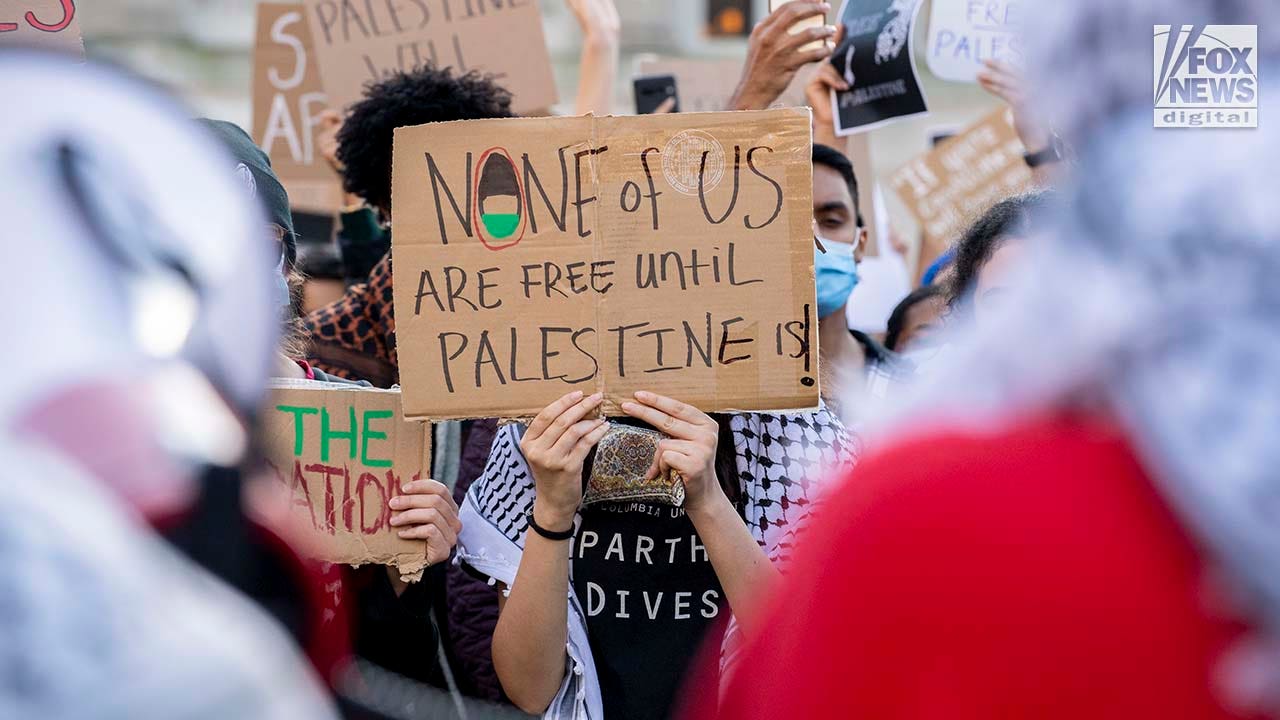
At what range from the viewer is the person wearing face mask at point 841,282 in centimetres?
303

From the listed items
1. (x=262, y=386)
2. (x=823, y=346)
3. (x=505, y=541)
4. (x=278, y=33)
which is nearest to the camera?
(x=262, y=386)

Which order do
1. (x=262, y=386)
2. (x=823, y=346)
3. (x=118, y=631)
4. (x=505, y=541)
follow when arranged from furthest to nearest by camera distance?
(x=823, y=346)
(x=505, y=541)
(x=262, y=386)
(x=118, y=631)

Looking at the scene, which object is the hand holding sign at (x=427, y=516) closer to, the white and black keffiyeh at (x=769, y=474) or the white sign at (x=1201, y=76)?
the white and black keffiyeh at (x=769, y=474)

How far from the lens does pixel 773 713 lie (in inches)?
30.4

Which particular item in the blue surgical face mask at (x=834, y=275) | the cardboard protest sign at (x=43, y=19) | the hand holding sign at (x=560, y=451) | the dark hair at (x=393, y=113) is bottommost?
the hand holding sign at (x=560, y=451)

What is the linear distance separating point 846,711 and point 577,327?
4.44ft

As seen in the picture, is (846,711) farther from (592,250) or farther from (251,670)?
(592,250)

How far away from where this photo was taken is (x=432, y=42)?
150 inches

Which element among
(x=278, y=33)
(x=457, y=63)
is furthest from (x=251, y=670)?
(x=278, y=33)

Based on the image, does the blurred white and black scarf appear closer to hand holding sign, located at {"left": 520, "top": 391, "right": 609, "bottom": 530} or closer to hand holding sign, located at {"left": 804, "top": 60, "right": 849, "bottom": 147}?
hand holding sign, located at {"left": 520, "top": 391, "right": 609, "bottom": 530}

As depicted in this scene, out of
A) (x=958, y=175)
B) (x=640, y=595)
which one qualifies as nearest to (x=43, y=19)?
(x=640, y=595)

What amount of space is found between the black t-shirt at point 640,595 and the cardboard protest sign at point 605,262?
0.27 metres

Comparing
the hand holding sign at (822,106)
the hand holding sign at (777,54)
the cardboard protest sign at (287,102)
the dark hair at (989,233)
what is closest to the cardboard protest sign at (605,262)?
the dark hair at (989,233)

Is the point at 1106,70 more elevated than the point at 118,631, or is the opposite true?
the point at 1106,70
